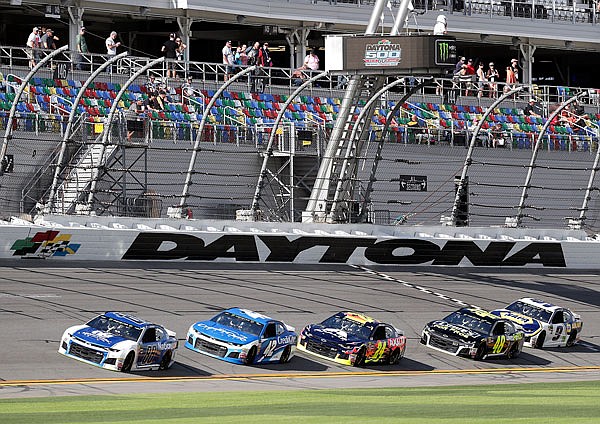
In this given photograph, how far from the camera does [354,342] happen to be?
77.8 feet

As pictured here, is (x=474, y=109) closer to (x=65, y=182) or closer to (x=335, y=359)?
(x=65, y=182)

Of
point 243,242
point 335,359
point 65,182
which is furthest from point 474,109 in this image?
point 335,359

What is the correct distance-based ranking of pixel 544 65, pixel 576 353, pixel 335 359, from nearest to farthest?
pixel 335 359
pixel 576 353
pixel 544 65

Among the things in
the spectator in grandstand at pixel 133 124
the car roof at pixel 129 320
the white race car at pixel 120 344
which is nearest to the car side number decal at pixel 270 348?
the white race car at pixel 120 344

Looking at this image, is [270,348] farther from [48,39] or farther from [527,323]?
[48,39]

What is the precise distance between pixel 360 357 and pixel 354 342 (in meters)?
0.33

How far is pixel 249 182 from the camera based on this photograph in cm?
3250

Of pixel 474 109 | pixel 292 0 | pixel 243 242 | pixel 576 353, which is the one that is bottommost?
pixel 576 353

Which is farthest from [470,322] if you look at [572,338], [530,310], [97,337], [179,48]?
[179,48]

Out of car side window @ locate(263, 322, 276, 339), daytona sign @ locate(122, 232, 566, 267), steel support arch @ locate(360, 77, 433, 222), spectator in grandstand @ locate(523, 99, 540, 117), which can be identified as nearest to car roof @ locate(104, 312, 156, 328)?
car side window @ locate(263, 322, 276, 339)

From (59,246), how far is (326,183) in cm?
720

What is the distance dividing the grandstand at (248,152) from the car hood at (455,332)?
597 cm

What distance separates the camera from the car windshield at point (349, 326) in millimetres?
23922

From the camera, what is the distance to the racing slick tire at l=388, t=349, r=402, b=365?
24.1 meters
